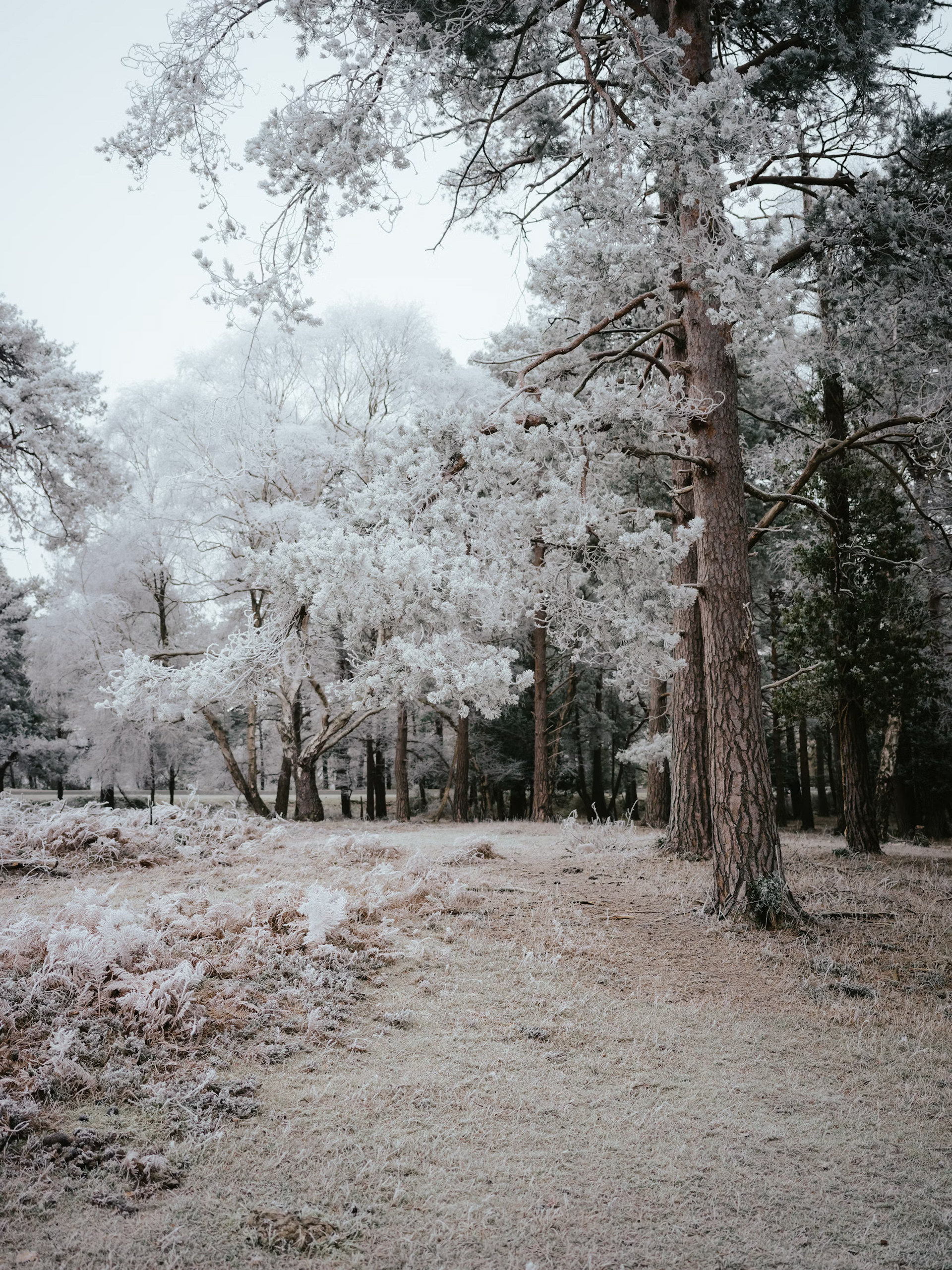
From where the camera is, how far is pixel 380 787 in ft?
96.1

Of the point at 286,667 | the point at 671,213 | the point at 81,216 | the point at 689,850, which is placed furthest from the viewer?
the point at 81,216

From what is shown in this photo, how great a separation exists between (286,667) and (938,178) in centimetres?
968

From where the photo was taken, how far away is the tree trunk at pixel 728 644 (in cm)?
710

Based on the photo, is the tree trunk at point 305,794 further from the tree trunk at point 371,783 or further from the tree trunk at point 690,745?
the tree trunk at point 690,745

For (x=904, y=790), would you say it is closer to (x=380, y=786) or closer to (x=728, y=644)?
(x=728, y=644)

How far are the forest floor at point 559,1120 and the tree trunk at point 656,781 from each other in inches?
403

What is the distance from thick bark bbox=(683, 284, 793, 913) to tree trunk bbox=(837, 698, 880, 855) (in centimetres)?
610

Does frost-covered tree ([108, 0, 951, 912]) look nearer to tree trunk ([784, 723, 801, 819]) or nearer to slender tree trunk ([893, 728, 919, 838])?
slender tree trunk ([893, 728, 919, 838])

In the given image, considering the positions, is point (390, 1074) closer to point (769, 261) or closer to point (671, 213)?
point (769, 261)

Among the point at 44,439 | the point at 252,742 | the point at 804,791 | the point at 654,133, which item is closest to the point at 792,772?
the point at 804,791

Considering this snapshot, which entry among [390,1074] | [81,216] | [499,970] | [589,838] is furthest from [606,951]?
[81,216]

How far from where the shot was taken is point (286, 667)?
1185 cm

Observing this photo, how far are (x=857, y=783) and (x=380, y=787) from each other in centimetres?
1955

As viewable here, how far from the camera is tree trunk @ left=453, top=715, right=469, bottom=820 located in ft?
72.3
